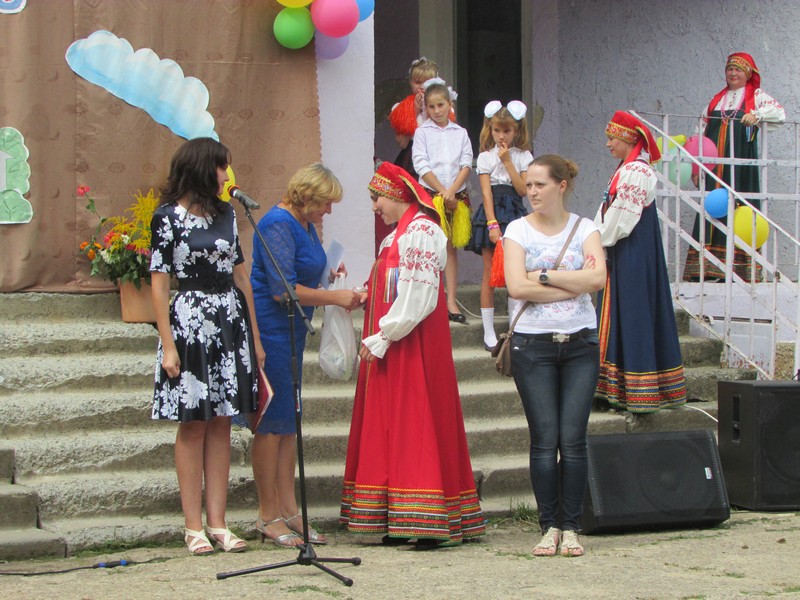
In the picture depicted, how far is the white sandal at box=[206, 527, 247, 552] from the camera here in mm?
5152

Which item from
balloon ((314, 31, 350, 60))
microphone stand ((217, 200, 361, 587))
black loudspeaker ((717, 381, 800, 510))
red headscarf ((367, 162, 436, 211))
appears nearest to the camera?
microphone stand ((217, 200, 361, 587))

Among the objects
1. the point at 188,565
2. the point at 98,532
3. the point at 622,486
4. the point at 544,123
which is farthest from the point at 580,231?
the point at 544,123

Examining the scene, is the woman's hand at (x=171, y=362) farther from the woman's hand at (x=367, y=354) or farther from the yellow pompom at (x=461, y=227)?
the yellow pompom at (x=461, y=227)

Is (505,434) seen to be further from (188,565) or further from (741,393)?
(188,565)

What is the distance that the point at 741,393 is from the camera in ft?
20.4

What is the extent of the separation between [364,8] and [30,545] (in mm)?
3818

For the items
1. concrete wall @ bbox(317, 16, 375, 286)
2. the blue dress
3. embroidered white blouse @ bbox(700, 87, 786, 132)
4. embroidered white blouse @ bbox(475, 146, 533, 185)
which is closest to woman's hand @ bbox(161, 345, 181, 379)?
the blue dress

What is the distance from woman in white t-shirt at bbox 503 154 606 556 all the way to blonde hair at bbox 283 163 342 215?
83cm

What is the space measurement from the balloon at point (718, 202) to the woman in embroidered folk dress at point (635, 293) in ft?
4.26

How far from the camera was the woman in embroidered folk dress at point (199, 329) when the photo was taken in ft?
16.4

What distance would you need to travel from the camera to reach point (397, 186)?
5324 millimetres

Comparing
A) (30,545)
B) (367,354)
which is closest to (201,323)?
(367,354)

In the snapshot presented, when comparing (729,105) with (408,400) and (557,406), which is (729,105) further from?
(408,400)

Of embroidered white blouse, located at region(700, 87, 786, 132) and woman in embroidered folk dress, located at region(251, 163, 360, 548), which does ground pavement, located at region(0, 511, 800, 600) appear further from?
embroidered white blouse, located at region(700, 87, 786, 132)
